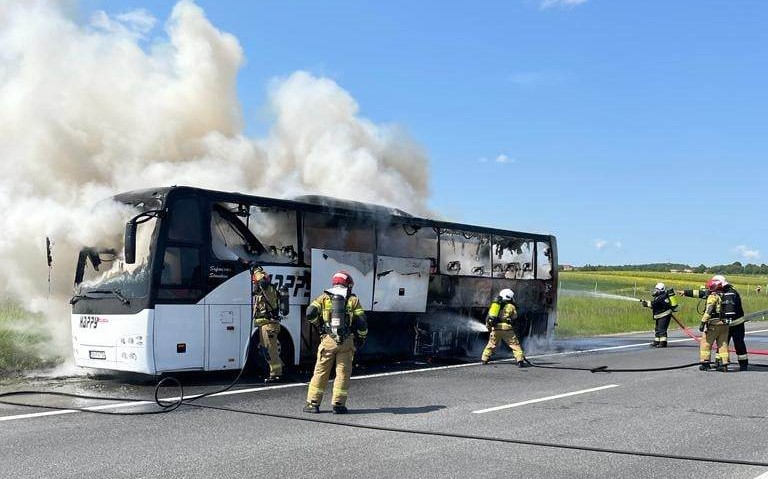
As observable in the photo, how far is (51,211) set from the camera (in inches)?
411

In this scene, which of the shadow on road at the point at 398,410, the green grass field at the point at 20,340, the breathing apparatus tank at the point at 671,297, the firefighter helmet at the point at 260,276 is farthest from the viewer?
the breathing apparatus tank at the point at 671,297

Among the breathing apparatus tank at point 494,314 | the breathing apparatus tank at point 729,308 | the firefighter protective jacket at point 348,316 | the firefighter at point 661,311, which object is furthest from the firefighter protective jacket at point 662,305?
the firefighter protective jacket at point 348,316

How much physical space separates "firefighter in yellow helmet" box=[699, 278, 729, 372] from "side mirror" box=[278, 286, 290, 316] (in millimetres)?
6712

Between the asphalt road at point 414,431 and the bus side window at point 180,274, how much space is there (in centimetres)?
126

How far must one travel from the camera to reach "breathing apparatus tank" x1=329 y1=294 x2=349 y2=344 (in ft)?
25.1

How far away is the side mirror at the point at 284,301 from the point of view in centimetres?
1034

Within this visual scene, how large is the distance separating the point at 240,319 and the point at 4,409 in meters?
3.24

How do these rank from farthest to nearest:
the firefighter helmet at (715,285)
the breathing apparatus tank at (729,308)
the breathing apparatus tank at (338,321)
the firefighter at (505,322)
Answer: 1. the firefighter at (505,322)
2. the firefighter helmet at (715,285)
3. the breathing apparatus tank at (729,308)
4. the breathing apparatus tank at (338,321)

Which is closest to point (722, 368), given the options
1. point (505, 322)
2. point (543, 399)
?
point (505, 322)

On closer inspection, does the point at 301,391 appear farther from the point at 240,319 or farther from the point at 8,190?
the point at 8,190

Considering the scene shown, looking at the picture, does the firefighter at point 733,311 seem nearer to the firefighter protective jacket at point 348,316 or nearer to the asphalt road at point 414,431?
the asphalt road at point 414,431

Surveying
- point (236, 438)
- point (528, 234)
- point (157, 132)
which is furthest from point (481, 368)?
point (157, 132)

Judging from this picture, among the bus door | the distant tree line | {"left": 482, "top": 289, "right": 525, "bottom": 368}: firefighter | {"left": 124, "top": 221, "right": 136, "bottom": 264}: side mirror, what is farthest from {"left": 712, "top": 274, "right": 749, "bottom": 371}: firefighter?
the distant tree line

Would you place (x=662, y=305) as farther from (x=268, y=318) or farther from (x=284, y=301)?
(x=268, y=318)
